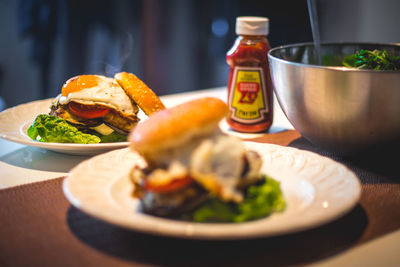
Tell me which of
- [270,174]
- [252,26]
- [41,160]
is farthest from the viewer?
[252,26]

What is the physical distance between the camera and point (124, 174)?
945 mm

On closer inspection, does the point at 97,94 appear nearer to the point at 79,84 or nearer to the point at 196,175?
the point at 79,84

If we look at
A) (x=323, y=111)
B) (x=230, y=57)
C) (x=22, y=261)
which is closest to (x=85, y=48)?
(x=230, y=57)

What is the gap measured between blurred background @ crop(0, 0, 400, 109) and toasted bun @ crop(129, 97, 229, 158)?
306 cm

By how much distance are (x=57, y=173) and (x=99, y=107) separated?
0.26 meters

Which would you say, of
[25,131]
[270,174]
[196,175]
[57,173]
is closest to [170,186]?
[196,175]

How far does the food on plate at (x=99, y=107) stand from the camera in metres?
1.29

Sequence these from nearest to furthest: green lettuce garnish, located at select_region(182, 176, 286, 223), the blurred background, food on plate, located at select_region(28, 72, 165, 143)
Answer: green lettuce garnish, located at select_region(182, 176, 286, 223) < food on plate, located at select_region(28, 72, 165, 143) < the blurred background

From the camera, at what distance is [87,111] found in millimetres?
1312

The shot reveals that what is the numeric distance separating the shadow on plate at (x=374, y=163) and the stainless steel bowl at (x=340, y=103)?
40 millimetres

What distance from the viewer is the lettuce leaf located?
1.25 metres

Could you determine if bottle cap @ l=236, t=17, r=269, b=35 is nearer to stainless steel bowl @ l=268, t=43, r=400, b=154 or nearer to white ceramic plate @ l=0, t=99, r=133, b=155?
stainless steel bowl @ l=268, t=43, r=400, b=154

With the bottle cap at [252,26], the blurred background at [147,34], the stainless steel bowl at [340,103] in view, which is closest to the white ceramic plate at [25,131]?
the stainless steel bowl at [340,103]

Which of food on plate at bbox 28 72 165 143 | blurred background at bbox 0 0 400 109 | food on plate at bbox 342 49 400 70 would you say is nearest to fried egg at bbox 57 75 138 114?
food on plate at bbox 28 72 165 143
